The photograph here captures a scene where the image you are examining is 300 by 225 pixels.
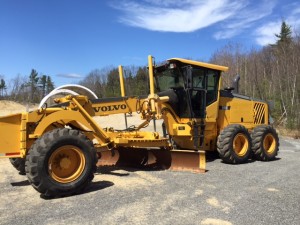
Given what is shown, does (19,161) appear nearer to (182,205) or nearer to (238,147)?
(182,205)

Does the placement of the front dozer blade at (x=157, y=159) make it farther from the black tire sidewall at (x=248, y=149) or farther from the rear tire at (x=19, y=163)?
the rear tire at (x=19, y=163)

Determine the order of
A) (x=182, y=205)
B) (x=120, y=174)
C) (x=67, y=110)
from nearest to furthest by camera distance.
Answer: (x=182, y=205)
(x=67, y=110)
(x=120, y=174)

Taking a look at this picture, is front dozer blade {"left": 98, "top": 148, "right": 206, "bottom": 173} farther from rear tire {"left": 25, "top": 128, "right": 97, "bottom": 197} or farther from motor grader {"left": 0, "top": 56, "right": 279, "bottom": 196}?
rear tire {"left": 25, "top": 128, "right": 97, "bottom": 197}

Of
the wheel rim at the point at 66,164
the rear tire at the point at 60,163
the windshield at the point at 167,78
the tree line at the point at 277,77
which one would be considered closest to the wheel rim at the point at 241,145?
the windshield at the point at 167,78

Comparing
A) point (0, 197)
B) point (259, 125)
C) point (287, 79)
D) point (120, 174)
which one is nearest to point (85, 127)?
point (120, 174)

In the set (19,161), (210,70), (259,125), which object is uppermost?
(210,70)

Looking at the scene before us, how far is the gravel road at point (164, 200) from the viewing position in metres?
5.13

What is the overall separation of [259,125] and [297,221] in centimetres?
599

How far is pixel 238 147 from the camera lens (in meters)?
10.0

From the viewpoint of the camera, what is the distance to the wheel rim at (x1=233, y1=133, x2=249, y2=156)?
9887 millimetres

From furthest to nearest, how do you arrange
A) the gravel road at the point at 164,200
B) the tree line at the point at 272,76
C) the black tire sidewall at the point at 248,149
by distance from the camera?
1. the tree line at the point at 272,76
2. the black tire sidewall at the point at 248,149
3. the gravel road at the point at 164,200

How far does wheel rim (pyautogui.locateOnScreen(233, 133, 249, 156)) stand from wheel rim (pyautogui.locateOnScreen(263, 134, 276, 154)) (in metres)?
0.99

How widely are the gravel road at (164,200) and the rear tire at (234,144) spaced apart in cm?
98

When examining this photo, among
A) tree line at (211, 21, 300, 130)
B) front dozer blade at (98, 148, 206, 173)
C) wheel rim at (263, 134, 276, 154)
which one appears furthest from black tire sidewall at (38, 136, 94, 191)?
tree line at (211, 21, 300, 130)
